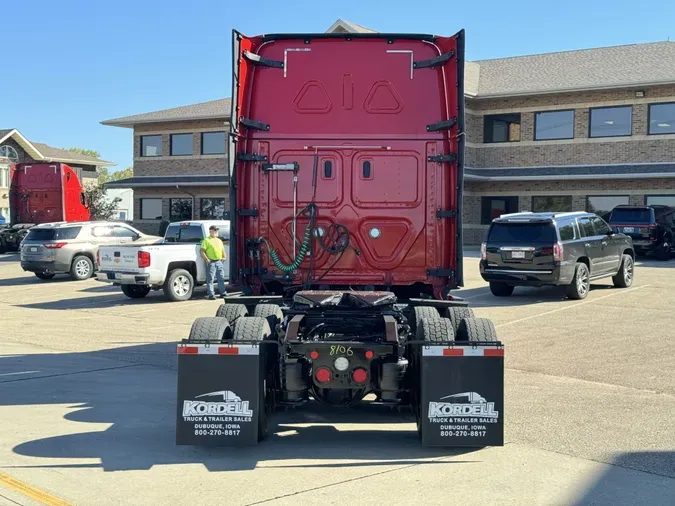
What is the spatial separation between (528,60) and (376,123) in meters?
32.0

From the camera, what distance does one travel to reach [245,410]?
21.0 ft

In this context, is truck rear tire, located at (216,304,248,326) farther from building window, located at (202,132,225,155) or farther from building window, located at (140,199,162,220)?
building window, located at (140,199,162,220)

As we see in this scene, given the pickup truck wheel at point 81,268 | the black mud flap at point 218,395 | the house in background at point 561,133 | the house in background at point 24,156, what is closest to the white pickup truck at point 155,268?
the pickup truck wheel at point 81,268

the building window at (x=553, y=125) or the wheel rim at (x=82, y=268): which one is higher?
the building window at (x=553, y=125)

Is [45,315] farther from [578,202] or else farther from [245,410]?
[578,202]

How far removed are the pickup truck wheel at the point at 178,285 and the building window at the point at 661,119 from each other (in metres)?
21.1

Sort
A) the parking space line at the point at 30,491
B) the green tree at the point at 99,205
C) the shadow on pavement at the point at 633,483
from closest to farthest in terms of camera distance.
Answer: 1. the parking space line at the point at 30,491
2. the shadow on pavement at the point at 633,483
3. the green tree at the point at 99,205

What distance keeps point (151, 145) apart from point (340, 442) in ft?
124

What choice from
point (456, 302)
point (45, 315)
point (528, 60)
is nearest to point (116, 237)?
point (45, 315)

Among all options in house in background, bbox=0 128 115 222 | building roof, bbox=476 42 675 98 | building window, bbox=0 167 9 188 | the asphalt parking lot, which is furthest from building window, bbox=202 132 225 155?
the asphalt parking lot

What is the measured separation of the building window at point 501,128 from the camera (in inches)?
1398

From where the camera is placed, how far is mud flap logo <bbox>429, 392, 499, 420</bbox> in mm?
6293

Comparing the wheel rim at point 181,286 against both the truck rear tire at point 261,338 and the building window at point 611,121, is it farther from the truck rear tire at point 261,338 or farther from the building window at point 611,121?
the building window at point 611,121

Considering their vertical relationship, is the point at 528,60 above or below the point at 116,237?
above
